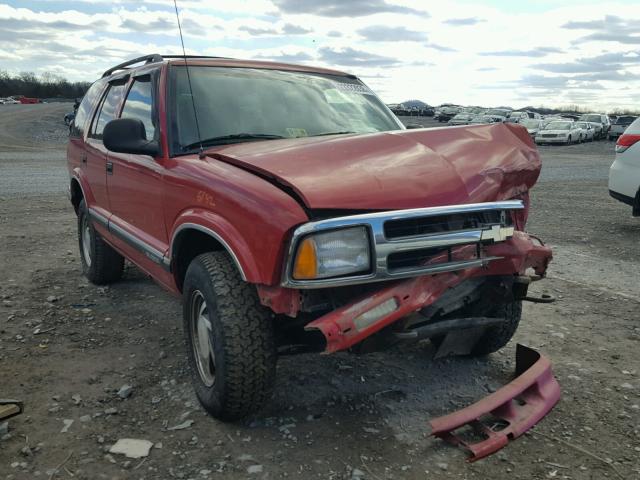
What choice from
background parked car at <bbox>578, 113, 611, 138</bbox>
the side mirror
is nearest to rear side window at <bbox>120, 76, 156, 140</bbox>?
the side mirror

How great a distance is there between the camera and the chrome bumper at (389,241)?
2.60 m

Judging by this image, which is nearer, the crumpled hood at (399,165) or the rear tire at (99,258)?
the crumpled hood at (399,165)

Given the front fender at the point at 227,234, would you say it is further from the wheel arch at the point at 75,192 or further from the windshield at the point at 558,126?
the windshield at the point at 558,126

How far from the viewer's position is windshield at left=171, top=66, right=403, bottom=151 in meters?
3.76

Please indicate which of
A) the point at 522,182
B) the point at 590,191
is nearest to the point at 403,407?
the point at 522,182

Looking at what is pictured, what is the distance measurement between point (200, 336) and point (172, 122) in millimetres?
1326

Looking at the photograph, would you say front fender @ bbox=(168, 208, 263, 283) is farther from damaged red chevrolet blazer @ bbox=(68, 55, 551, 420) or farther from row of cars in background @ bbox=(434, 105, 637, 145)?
row of cars in background @ bbox=(434, 105, 637, 145)

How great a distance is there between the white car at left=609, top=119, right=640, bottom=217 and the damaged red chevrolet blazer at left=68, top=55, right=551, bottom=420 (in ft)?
18.2

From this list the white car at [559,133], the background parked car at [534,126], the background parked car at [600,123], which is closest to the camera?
the white car at [559,133]

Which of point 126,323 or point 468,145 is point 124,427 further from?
point 468,145

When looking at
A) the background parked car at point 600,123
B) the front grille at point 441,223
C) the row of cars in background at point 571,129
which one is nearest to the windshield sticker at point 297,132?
the front grille at point 441,223

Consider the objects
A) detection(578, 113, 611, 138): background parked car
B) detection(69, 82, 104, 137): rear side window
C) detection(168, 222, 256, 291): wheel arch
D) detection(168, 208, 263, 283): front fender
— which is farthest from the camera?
detection(578, 113, 611, 138): background parked car

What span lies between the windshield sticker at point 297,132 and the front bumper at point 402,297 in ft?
4.88

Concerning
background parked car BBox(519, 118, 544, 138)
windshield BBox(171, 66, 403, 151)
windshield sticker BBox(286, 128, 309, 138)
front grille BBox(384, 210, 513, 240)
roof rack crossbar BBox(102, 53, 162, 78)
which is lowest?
background parked car BBox(519, 118, 544, 138)
